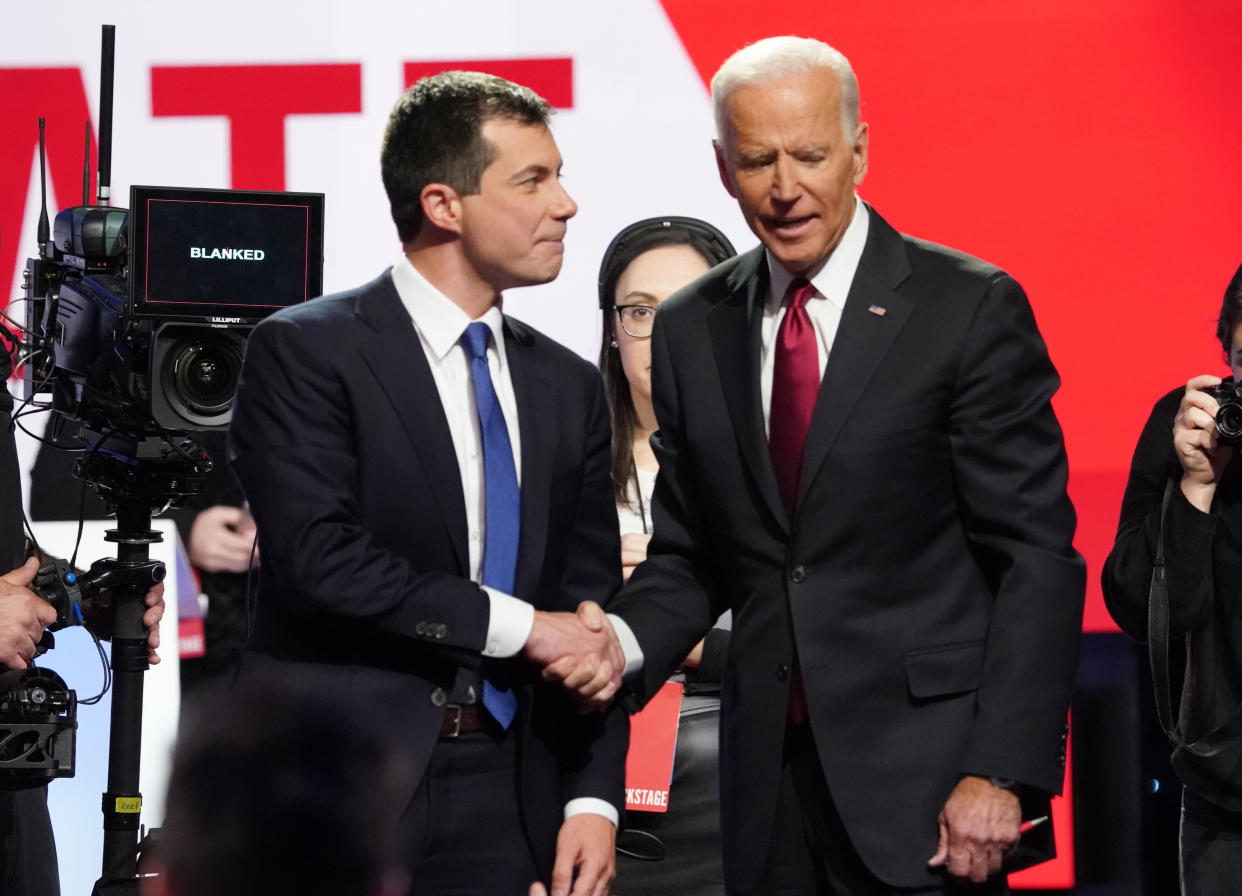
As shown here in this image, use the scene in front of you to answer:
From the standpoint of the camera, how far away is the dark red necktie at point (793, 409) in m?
2.38

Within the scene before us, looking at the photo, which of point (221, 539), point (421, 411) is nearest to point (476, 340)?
point (421, 411)

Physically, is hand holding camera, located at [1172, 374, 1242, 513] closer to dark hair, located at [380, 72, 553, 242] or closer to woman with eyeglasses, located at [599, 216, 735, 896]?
woman with eyeglasses, located at [599, 216, 735, 896]

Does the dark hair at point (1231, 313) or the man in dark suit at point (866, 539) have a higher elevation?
the dark hair at point (1231, 313)

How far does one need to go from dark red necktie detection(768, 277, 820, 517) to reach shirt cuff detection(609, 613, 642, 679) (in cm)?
31

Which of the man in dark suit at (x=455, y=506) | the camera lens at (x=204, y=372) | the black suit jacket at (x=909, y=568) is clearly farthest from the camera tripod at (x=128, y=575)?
the black suit jacket at (x=909, y=568)

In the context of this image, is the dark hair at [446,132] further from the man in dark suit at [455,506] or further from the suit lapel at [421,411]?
the suit lapel at [421,411]

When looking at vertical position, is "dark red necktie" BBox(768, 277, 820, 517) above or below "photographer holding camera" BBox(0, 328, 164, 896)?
above

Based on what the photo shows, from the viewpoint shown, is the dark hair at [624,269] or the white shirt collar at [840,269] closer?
the white shirt collar at [840,269]

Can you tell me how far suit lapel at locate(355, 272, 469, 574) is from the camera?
7.57 feet

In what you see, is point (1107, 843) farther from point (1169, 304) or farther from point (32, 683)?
point (32, 683)

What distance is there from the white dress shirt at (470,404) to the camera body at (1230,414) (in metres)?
1.36

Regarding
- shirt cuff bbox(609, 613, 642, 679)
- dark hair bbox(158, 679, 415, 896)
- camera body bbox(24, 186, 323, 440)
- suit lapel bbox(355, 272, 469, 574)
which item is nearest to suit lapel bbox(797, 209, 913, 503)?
shirt cuff bbox(609, 613, 642, 679)

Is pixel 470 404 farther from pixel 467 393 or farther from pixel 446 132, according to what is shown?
pixel 446 132

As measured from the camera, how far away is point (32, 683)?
3.47 metres
